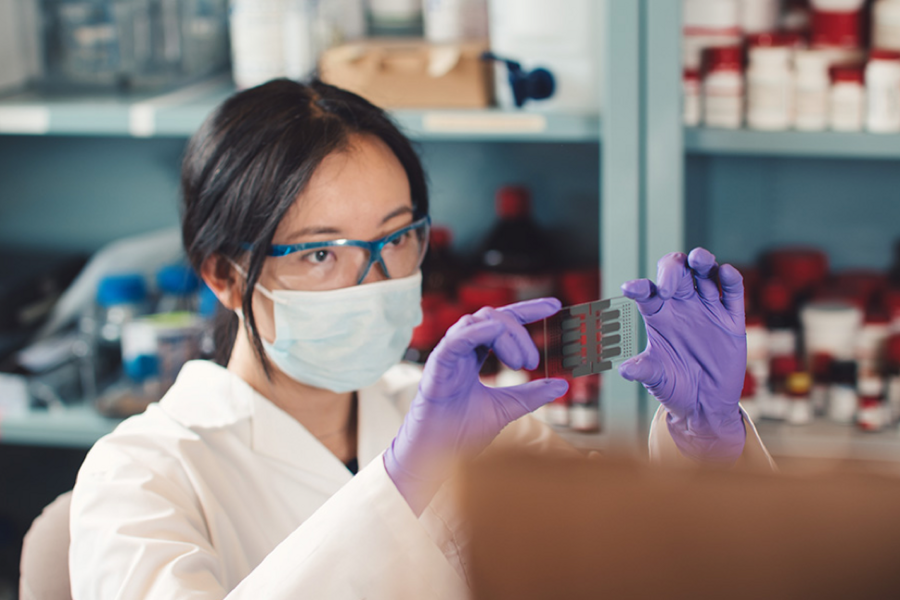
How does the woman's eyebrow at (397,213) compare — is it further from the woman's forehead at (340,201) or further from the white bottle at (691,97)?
the white bottle at (691,97)

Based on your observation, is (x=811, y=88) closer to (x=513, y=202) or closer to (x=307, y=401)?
(x=513, y=202)

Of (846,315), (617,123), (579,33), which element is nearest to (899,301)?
(846,315)

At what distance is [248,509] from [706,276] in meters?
0.63

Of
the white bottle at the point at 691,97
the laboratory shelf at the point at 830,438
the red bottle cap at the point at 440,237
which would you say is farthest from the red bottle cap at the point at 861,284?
the red bottle cap at the point at 440,237

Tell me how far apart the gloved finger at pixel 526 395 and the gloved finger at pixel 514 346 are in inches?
2.7

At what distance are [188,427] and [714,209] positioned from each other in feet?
4.21

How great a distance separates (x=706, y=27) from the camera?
57.5 inches

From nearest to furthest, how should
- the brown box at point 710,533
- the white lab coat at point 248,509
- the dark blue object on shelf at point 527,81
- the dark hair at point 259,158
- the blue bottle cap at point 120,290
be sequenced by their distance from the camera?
the brown box at point 710,533, the white lab coat at point 248,509, the dark hair at point 259,158, the dark blue object on shelf at point 527,81, the blue bottle cap at point 120,290

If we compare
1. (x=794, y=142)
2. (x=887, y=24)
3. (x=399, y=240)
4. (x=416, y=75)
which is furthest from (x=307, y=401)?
(x=887, y=24)

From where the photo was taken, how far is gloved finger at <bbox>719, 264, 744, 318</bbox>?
0.88 metres

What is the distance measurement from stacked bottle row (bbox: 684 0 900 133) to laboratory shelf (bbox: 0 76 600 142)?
204 mm

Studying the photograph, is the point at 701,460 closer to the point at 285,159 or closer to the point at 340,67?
the point at 285,159

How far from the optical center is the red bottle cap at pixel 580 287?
5.58ft

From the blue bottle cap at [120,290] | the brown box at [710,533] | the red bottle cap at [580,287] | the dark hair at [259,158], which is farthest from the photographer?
the blue bottle cap at [120,290]
